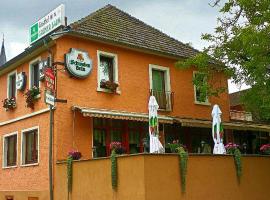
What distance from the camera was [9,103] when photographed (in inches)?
975

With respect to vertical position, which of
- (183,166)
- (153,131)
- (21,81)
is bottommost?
(183,166)

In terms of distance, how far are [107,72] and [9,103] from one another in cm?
577

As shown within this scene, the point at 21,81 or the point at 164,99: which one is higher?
the point at 21,81

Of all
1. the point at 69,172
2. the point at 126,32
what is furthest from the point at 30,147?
the point at 126,32

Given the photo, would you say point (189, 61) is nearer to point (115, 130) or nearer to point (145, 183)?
point (115, 130)

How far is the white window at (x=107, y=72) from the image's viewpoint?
22.3m

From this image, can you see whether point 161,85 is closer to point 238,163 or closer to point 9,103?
point 238,163

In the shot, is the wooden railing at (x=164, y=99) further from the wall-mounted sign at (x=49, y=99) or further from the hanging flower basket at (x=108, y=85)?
the wall-mounted sign at (x=49, y=99)

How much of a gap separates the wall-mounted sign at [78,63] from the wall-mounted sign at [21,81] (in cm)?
386

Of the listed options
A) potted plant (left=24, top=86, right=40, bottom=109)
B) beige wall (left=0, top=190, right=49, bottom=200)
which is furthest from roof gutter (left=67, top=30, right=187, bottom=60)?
beige wall (left=0, top=190, right=49, bottom=200)

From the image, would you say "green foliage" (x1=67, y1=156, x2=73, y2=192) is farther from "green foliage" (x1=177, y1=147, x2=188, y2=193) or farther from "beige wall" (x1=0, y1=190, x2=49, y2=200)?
"green foliage" (x1=177, y1=147, x2=188, y2=193)

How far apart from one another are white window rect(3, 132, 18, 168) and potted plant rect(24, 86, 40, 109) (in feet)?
7.58

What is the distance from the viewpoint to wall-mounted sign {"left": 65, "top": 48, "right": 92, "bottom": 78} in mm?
21141

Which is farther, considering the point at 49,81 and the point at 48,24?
the point at 48,24
